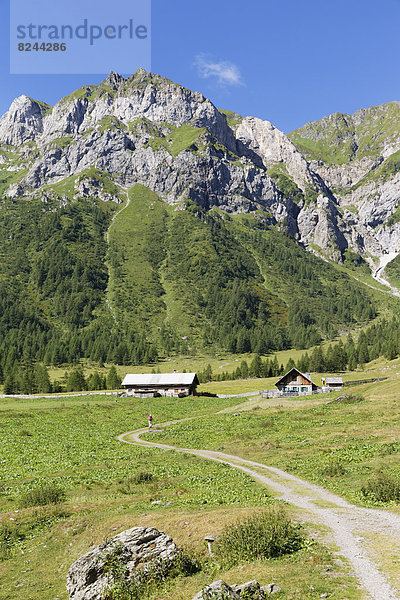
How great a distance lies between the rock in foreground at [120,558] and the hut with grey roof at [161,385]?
327 ft

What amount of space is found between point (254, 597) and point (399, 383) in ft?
227

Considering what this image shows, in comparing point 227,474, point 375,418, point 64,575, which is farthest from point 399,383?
point 64,575

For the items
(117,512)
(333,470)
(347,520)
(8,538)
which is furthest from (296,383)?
(8,538)

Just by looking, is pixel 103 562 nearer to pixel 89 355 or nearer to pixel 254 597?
pixel 254 597

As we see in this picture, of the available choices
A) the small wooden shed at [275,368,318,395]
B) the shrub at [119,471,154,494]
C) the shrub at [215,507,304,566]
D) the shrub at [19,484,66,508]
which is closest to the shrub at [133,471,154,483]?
the shrub at [119,471,154,494]

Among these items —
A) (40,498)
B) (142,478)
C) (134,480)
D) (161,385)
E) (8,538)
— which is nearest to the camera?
(8,538)

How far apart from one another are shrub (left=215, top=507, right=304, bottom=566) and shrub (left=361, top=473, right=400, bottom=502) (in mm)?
7820

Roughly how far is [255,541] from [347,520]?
18.6ft

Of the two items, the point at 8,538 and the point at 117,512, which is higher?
the point at 117,512

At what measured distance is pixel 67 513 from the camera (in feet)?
76.8

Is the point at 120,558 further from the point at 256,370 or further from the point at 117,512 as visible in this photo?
the point at 256,370

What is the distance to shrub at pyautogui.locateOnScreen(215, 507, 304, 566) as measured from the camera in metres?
14.2

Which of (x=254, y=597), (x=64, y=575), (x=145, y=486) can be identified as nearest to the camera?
(x=254, y=597)

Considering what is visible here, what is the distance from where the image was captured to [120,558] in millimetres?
14375
